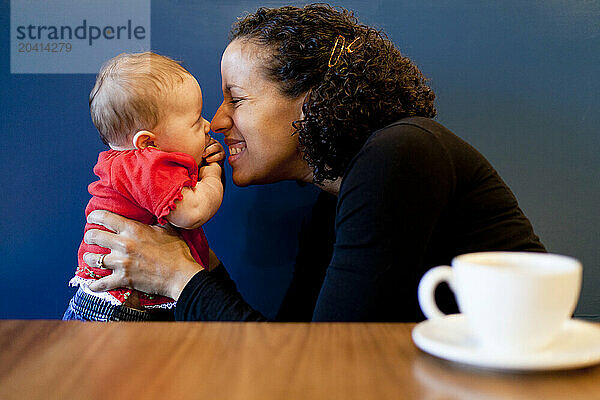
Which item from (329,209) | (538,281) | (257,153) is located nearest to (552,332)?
(538,281)

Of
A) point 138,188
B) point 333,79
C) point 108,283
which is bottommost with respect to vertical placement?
point 108,283

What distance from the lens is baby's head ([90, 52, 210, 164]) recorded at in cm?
142

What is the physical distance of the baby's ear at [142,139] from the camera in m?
1.44

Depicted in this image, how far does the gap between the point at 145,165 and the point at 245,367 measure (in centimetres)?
89

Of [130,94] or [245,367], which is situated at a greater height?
[130,94]

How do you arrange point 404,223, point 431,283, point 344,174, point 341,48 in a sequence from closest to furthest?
1. point 431,283
2. point 404,223
3. point 344,174
4. point 341,48

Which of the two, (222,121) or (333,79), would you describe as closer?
(333,79)

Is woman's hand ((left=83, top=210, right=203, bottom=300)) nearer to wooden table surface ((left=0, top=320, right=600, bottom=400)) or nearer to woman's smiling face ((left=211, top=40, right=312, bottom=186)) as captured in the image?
woman's smiling face ((left=211, top=40, right=312, bottom=186))

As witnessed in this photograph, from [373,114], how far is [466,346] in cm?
80

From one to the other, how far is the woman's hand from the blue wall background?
0.37m

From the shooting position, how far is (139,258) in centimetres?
136

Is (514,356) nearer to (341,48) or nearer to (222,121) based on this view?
(341,48)

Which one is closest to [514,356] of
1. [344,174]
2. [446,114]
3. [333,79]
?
[344,174]

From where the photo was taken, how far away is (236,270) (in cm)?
177
